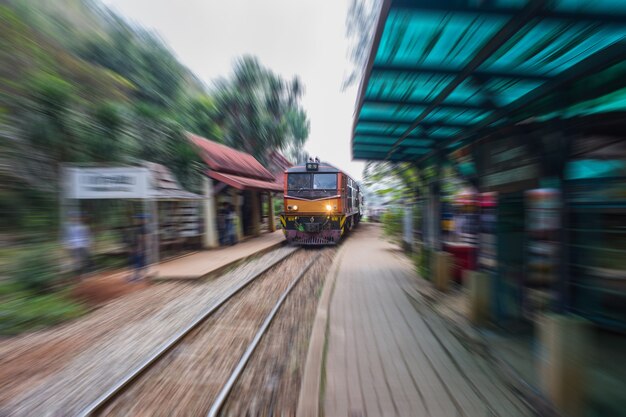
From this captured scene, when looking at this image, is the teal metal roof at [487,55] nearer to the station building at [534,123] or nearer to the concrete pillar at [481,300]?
the station building at [534,123]

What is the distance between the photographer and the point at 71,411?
2.48 metres

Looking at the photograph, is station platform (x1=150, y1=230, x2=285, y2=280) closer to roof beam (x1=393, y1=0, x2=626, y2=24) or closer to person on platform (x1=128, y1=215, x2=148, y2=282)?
person on platform (x1=128, y1=215, x2=148, y2=282)

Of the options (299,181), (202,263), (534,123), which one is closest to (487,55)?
(534,123)

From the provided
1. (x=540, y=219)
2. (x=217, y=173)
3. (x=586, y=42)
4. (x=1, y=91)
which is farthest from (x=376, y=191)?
(x=1, y=91)

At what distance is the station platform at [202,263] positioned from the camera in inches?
256

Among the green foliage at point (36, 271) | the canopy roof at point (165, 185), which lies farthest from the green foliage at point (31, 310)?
the canopy roof at point (165, 185)

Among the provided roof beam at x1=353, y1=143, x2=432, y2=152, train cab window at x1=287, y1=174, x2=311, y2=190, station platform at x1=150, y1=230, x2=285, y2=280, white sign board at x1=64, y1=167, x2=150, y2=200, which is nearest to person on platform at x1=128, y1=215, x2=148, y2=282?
Answer: station platform at x1=150, y1=230, x2=285, y2=280

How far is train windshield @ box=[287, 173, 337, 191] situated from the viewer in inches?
407

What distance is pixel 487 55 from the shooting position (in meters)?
2.48

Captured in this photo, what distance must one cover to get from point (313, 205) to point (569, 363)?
8.30m

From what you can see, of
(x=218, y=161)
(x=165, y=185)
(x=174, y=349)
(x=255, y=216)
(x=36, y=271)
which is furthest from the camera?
(x=255, y=216)

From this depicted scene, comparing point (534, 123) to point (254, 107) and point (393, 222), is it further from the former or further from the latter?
point (254, 107)

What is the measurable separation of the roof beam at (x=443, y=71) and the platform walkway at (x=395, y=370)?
2859 millimetres

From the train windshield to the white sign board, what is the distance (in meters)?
5.56
